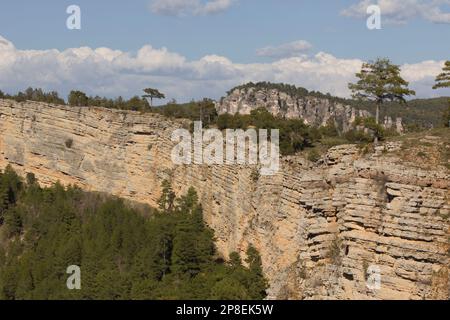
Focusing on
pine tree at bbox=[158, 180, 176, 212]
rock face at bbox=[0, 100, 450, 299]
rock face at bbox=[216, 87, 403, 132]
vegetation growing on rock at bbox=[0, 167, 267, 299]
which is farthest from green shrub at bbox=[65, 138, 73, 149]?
rock face at bbox=[216, 87, 403, 132]

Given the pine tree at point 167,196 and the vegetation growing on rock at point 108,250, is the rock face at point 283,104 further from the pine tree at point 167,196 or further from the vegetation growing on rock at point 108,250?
the pine tree at point 167,196

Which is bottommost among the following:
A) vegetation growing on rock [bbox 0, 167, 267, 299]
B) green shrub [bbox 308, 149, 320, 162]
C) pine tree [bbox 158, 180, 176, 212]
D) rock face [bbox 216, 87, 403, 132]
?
vegetation growing on rock [bbox 0, 167, 267, 299]

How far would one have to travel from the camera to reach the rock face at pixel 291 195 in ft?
77.8

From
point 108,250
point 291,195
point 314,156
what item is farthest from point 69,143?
point 291,195

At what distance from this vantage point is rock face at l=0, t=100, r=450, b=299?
2370 cm

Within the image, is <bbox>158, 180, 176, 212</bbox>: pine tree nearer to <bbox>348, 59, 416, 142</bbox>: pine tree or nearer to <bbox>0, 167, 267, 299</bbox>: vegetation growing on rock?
<bbox>0, 167, 267, 299</bbox>: vegetation growing on rock

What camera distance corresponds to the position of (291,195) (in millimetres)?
35781

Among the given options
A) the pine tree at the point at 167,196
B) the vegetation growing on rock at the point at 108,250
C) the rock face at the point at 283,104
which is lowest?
the vegetation growing on rock at the point at 108,250

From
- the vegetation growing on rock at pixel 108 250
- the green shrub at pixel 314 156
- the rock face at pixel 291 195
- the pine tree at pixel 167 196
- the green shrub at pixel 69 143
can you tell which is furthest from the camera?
the green shrub at pixel 69 143

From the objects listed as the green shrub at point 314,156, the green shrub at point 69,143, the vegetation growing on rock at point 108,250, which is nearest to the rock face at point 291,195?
the green shrub at point 69,143

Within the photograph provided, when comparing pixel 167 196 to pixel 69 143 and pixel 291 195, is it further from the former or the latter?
pixel 291 195
